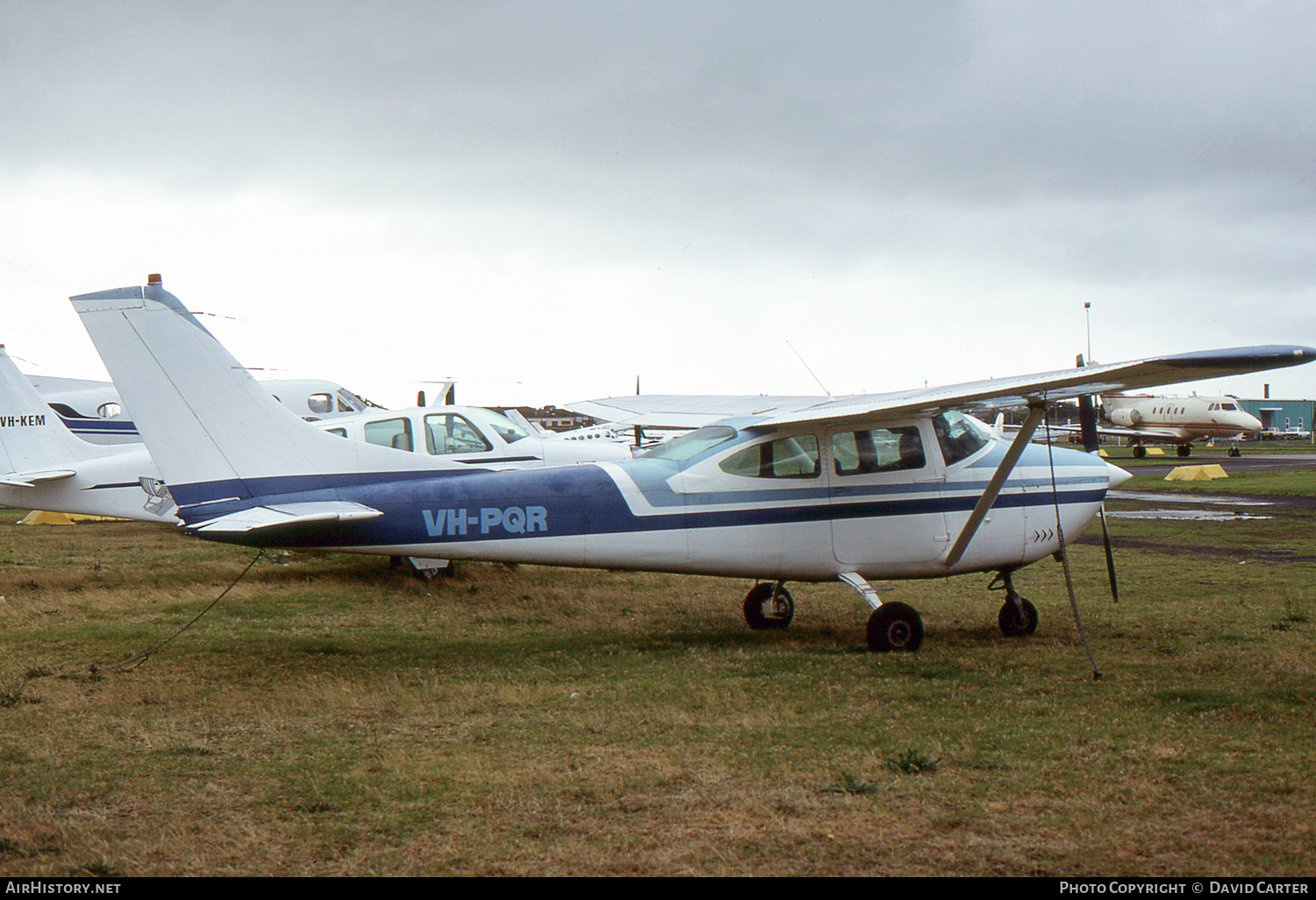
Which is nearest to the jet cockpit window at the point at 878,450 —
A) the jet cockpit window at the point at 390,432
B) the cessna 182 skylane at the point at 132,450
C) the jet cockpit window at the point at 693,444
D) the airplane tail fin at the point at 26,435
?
the jet cockpit window at the point at 693,444

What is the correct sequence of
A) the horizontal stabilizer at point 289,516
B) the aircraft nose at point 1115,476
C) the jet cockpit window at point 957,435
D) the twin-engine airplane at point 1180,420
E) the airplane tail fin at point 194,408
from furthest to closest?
the twin-engine airplane at point 1180,420, the aircraft nose at point 1115,476, the jet cockpit window at point 957,435, the airplane tail fin at point 194,408, the horizontal stabilizer at point 289,516

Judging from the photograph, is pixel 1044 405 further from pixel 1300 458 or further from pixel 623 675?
pixel 1300 458

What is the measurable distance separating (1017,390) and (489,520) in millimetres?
4536

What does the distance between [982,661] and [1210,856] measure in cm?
409

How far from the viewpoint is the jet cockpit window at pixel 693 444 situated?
911 cm

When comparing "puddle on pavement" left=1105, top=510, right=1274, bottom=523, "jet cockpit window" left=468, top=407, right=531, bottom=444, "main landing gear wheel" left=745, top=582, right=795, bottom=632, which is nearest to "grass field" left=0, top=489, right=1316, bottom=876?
"main landing gear wheel" left=745, top=582, right=795, bottom=632

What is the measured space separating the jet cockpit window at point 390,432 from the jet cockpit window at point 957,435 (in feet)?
25.9

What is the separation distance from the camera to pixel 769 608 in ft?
32.5

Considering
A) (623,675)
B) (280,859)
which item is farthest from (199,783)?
(623,675)

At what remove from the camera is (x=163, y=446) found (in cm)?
784

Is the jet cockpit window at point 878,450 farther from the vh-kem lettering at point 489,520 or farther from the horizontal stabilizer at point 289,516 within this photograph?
the horizontal stabilizer at point 289,516

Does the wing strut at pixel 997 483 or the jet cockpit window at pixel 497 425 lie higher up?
the jet cockpit window at pixel 497 425

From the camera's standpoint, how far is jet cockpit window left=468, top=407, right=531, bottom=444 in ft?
47.7

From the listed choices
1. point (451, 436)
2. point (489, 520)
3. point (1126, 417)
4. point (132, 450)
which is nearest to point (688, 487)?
point (489, 520)
